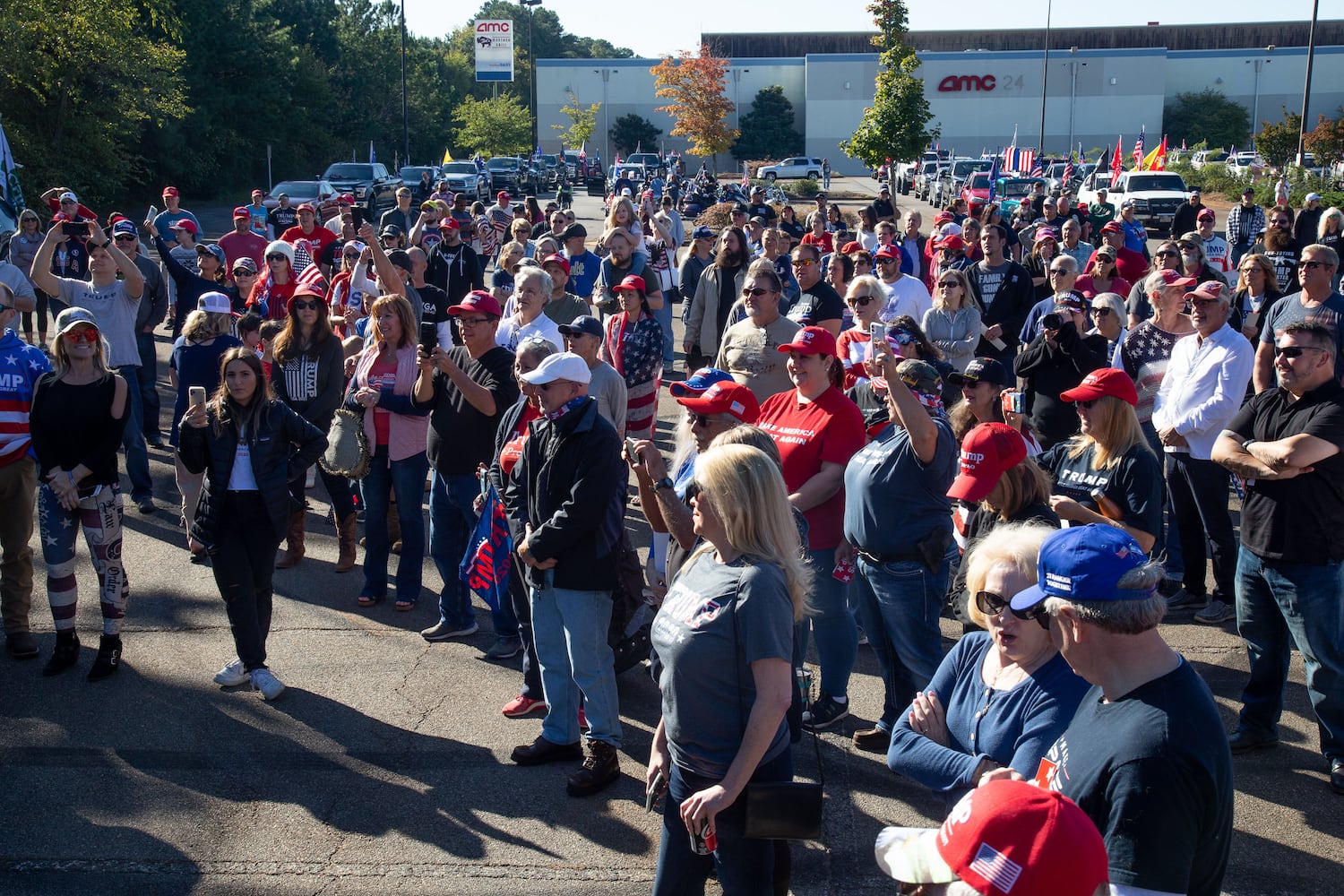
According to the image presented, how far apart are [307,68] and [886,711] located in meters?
54.6

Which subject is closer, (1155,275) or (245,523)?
(245,523)

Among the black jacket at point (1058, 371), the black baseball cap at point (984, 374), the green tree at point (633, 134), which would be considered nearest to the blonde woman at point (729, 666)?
the black baseball cap at point (984, 374)

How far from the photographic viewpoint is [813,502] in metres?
5.12

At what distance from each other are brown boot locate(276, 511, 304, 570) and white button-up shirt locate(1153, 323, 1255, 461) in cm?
564

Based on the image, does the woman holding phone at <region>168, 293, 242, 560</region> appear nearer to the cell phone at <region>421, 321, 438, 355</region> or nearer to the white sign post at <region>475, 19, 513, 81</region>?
the cell phone at <region>421, 321, 438, 355</region>

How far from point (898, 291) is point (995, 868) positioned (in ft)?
25.7

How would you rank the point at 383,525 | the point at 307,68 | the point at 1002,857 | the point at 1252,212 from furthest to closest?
1. the point at 307,68
2. the point at 1252,212
3. the point at 383,525
4. the point at 1002,857

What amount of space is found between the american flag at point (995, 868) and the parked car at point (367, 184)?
33054 millimetres

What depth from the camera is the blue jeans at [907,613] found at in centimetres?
479

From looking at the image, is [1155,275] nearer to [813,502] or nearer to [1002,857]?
[813,502]

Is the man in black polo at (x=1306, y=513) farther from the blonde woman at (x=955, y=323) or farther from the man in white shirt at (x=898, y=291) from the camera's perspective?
the man in white shirt at (x=898, y=291)

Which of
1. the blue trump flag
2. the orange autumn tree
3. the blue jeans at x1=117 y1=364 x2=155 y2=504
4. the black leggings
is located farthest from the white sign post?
the blue trump flag

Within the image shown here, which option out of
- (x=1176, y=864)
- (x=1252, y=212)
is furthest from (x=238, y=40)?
(x=1176, y=864)

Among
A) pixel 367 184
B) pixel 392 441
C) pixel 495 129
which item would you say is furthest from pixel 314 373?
pixel 495 129
